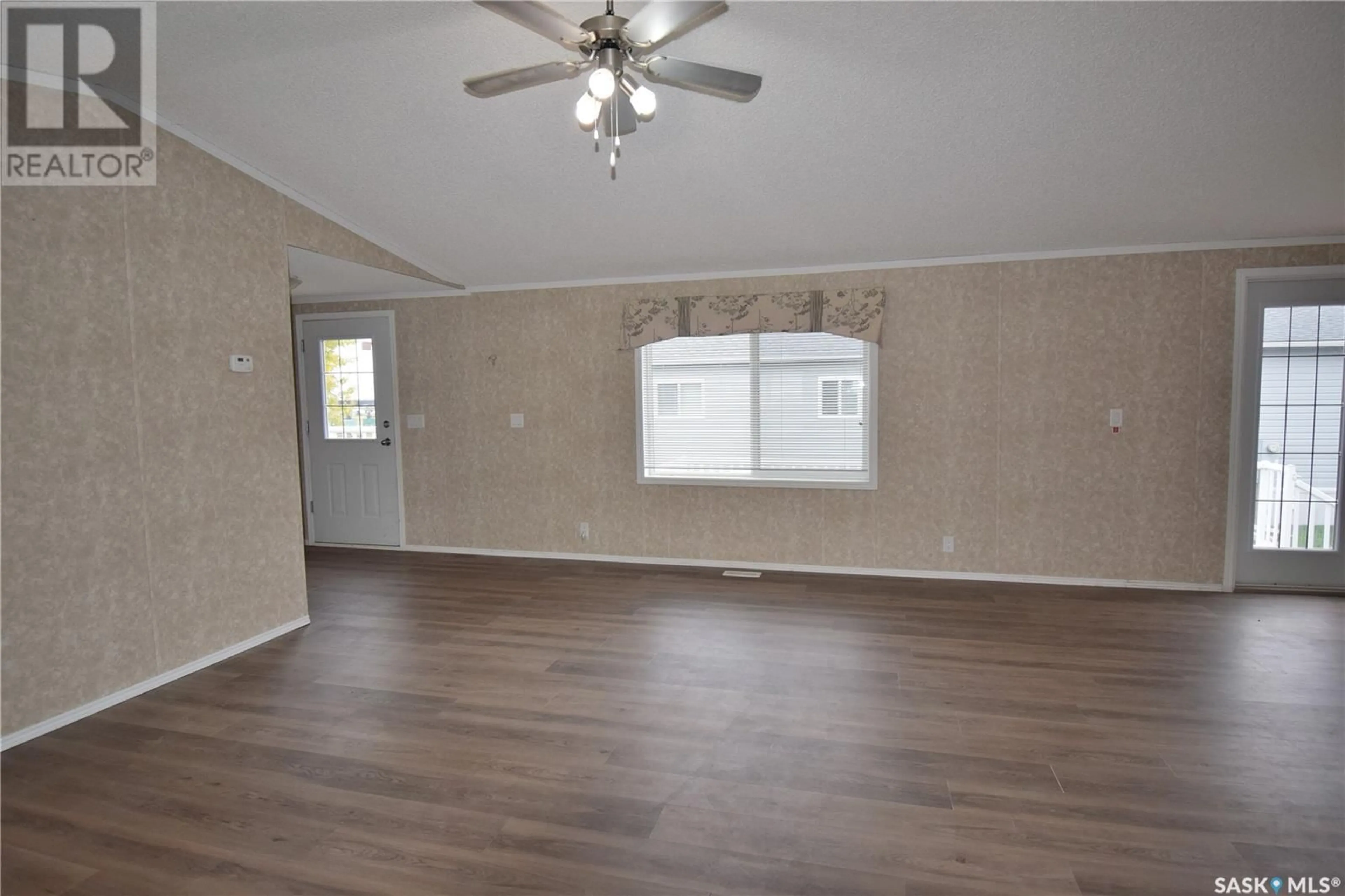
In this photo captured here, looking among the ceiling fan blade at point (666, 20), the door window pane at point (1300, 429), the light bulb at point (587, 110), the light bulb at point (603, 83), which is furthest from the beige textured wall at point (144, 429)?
the door window pane at point (1300, 429)

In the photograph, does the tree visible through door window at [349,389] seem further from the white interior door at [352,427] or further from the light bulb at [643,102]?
the light bulb at [643,102]

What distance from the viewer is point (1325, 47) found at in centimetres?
242

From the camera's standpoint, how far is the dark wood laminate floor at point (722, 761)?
6.28 ft

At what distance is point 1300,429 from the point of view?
4207 millimetres

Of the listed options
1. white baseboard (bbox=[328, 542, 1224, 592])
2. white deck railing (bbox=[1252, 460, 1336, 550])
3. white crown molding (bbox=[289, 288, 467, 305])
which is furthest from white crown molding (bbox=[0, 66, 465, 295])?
white deck railing (bbox=[1252, 460, 1336, 550])

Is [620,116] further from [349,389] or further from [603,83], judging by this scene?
[349,389]

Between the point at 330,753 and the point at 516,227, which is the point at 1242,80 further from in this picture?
the point at 330,753

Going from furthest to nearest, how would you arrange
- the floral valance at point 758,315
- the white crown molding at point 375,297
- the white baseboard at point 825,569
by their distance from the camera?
the white crown molding at point 375,297 < the floral valance at point 758,315 < the white baseboard at point 825,569

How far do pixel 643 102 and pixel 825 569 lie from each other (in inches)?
144

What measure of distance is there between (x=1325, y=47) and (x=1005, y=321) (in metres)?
2.17

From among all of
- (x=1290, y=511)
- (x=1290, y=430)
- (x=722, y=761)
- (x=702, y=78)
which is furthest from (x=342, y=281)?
(x=1290, y=511)

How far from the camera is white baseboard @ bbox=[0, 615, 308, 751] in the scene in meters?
2.71

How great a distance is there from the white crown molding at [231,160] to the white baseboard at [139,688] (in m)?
2.45

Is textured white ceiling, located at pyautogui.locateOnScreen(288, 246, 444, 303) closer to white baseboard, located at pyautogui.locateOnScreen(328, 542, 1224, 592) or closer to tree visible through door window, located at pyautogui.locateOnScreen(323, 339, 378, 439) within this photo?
tree visible through door window, located at pyautogui.locateOnScreen(323, 339, 378, 439)
